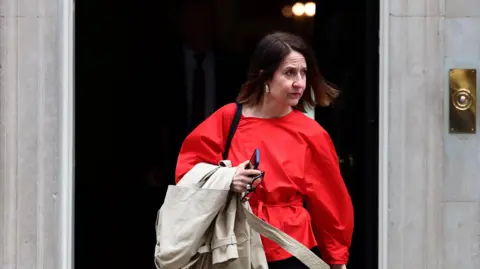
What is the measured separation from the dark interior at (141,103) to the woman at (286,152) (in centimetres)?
183

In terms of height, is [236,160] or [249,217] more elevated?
[236,160]

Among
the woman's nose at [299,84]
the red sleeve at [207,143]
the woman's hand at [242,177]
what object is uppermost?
the woman's nose at [299,84]

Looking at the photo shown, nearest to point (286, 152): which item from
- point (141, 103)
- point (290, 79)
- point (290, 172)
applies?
point (290, 172)

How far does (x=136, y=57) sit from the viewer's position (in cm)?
583

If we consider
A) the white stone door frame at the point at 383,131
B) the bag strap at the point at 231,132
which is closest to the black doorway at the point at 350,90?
the white stone door frame at the point at 383,131

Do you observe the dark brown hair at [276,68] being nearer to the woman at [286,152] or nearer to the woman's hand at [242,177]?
the woman at [286,152]

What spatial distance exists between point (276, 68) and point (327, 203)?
67cm

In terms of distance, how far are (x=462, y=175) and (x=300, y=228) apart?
5.71 feet

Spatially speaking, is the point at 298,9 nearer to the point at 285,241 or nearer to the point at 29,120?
the point at 29,120

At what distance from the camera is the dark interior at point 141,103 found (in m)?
5.58

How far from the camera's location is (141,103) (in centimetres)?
585

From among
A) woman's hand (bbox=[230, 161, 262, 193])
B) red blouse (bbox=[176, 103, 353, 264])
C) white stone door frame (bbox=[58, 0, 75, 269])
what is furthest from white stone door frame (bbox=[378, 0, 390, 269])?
white stone door frame (bbox=[58, 0, 75, 269])

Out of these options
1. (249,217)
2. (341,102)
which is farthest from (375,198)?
(249,217)

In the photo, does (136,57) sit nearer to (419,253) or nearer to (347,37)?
(347,37)
